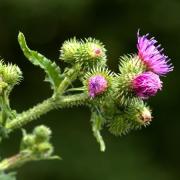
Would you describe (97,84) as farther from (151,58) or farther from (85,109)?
(85,109)

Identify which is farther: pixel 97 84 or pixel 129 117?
pixel 129 117

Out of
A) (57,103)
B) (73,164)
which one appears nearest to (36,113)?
(57,103)

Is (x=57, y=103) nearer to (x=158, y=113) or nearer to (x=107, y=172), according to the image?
(x=107, y=172)

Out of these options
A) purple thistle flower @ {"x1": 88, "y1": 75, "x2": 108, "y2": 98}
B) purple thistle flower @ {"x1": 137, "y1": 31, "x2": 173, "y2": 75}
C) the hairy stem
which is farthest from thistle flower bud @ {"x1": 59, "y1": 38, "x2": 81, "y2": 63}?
the hairy stem

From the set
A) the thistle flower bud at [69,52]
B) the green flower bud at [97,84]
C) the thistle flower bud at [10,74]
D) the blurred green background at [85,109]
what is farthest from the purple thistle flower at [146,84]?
the blurred green background at [85,109]

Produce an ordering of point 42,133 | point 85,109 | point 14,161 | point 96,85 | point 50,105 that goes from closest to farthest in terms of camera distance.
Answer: point 96,85 → point 50,105 → point 14,161 → point 42,133 → point 85,109

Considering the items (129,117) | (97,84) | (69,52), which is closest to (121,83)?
(97,84)

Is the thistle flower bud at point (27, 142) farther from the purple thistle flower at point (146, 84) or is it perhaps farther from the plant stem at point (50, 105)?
the purple thistle flower at point (146, 84)
